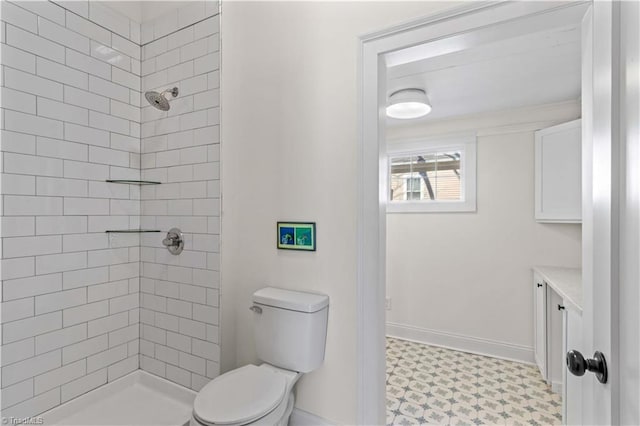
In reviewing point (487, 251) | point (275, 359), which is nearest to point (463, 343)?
point (487, 251)

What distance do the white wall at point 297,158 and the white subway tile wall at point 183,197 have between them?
0.28 ft

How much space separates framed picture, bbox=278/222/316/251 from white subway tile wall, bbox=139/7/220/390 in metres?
0.37

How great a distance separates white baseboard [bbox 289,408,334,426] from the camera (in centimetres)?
150

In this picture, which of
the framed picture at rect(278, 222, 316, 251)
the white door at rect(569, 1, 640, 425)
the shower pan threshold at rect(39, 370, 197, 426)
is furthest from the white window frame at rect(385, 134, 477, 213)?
the shower pan threshold at rect(39, 370, 197, 426)

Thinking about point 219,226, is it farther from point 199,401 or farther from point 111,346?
point 111,346

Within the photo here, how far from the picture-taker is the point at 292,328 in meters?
1.45

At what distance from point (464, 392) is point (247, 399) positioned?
1.73 meters

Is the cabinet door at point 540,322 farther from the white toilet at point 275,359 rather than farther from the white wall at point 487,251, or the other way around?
the white toilet at point 275,359

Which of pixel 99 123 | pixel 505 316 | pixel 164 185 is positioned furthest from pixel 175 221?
pixel 505 316

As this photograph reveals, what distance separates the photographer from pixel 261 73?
1681 mm

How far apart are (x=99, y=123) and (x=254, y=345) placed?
60.4 inches

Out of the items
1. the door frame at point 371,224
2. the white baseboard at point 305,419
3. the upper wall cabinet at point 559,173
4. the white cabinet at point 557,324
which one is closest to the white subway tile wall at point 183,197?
the white baseboard at point 305,419

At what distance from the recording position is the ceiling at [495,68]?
1295 millimetres

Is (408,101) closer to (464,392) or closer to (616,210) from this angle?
(616,210)
